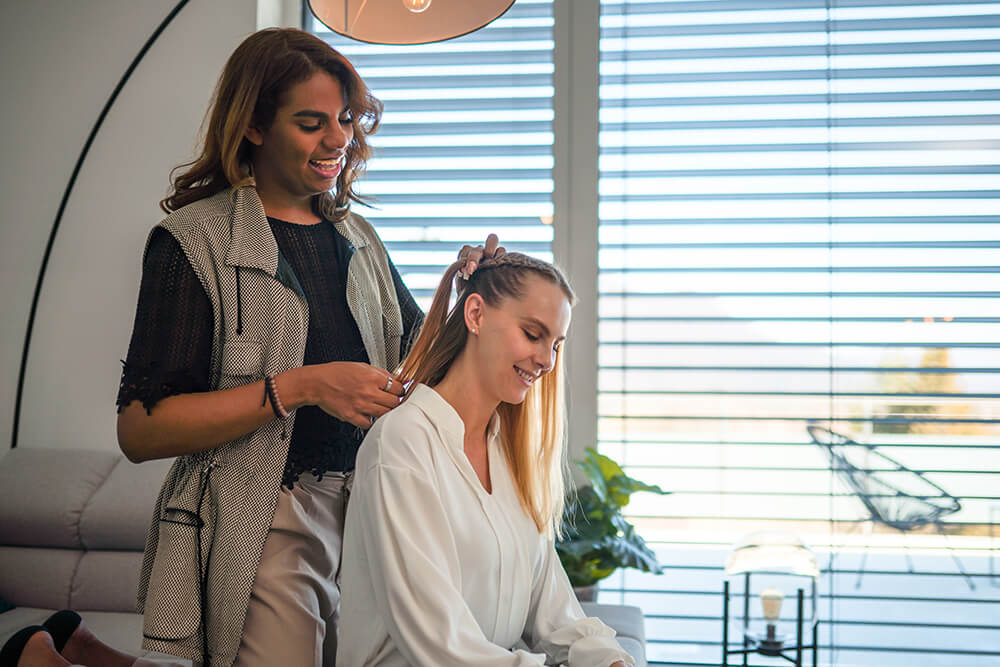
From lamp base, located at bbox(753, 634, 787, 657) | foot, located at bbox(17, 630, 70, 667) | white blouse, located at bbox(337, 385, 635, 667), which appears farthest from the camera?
lamp base, located at bbox(753, 634, 787, 657)

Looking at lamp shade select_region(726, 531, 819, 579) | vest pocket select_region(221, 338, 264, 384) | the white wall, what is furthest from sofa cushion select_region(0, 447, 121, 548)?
lamp shade select_region(726, 531, 819, 579)

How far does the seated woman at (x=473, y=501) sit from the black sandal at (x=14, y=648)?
618 mm

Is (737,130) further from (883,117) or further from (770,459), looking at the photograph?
(770,459)

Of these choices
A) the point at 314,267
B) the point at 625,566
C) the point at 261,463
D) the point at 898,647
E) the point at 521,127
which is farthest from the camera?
the point at 521,127

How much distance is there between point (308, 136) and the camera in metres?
1.46

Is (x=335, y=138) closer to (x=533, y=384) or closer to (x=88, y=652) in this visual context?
(x=533, y=384)

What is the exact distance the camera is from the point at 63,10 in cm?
320

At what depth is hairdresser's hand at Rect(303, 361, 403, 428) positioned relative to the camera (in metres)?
1.33

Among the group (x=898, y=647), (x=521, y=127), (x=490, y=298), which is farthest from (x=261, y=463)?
(x=898, y=647)

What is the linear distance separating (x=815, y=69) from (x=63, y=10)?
9.07ft

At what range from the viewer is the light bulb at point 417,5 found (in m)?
1.47

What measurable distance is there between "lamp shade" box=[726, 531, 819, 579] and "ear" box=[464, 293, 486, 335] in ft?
4.02

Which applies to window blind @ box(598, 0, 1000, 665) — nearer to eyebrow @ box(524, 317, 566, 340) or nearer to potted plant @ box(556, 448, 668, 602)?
potted plant @ box(556, 448, 668, 602)

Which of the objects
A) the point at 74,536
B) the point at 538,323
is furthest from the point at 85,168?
the point at 538,323
